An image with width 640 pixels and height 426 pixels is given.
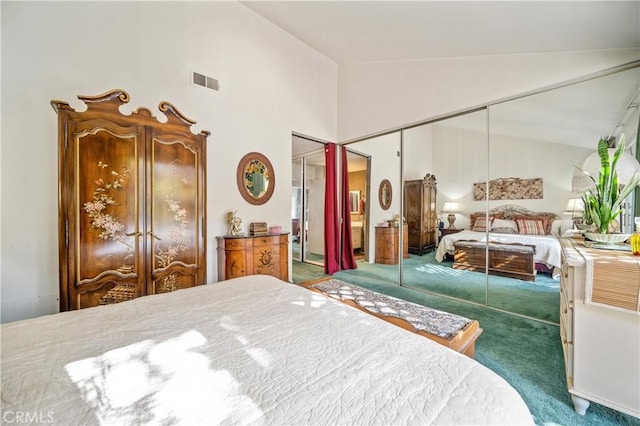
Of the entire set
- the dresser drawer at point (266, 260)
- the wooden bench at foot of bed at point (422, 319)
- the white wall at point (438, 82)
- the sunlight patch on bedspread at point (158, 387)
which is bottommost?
the wooden bench at foot of bed at point (422, 319)

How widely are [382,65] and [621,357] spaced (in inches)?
163

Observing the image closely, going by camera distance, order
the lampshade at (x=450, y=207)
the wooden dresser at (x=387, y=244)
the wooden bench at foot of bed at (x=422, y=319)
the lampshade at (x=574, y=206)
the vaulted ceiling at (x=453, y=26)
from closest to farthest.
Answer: the wooden bench at foot of bed at (x=422, y=319) < the vaulted ceiling at (x=453, y=26) < the lampshade at (x=574, y=206) < the lampshade at (x=450, y=207) < the wooden dresser at (x=387, y=244)

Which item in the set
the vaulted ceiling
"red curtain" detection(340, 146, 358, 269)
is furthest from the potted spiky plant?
"red curtain" detection(340, 146, 358, 269)

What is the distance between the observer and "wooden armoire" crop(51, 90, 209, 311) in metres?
1.85

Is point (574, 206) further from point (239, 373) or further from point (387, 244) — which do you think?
point (239, 373)

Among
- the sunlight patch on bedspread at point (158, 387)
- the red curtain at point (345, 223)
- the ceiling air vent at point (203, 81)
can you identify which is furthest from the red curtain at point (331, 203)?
the sunlight patch on bedspread at point (158, 387)

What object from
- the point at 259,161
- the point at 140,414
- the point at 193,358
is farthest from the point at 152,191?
the point at 140,414

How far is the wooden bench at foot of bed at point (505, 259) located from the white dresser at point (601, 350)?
1.55 m

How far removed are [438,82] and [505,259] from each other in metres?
2.40

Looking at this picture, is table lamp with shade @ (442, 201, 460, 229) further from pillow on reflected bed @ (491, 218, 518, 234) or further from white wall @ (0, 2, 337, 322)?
white wall @ (0, 2, 337, 322)

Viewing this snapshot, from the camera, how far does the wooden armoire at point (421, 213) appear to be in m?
3.63

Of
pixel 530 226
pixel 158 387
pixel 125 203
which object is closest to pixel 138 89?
pixel 125 203

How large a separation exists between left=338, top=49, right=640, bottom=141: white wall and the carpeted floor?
243 centimetres

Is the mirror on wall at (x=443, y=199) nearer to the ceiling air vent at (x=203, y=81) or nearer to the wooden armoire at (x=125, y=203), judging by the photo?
the ceiling air vent at (x=203, y=81)
